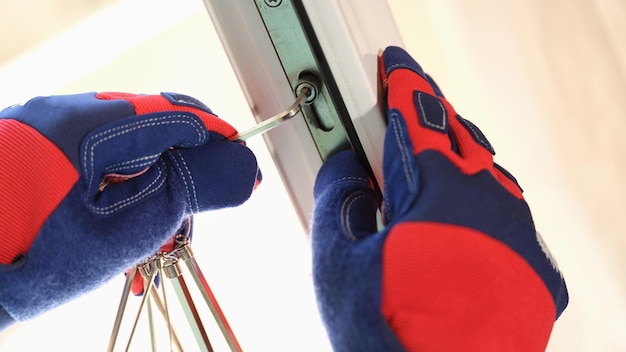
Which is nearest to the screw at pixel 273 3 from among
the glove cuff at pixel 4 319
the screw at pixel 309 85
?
the screw at pixel 309 85

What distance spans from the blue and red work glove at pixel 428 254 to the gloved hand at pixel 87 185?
4.4 inches

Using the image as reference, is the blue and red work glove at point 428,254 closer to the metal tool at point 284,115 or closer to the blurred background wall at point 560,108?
the metal tool at point 284,115

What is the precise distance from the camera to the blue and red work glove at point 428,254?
1.09 ft

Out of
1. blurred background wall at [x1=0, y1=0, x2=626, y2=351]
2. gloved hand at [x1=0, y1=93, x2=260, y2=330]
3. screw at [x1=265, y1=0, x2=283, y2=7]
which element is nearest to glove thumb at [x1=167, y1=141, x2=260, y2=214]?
gloved hand at [x1=0, y1=93, x2=260, y2=330]

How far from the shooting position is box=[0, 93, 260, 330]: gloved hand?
35 cm

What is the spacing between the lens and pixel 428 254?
342 mm

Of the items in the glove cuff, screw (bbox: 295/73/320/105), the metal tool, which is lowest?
the glove cuff

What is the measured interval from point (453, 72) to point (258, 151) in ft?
1.17

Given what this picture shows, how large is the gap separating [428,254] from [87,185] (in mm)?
217

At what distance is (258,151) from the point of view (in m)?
0.82

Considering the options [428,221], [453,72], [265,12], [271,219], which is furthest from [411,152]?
[453,72]

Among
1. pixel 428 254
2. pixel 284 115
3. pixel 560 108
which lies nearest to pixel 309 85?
pixel 284 115

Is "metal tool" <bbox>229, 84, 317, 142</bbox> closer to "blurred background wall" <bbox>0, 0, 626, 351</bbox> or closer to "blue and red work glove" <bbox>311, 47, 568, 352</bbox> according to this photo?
"blue and red work glove" <bbox>311, 47, 568, 352</bbox>

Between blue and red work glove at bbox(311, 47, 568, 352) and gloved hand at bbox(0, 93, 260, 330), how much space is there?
0.36ft
